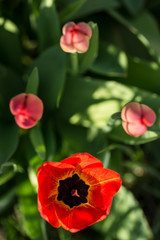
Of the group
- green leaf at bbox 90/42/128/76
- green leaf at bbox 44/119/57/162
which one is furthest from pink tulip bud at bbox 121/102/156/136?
green leaf at bbox 90/42/128/76

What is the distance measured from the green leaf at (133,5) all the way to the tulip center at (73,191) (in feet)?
2.61

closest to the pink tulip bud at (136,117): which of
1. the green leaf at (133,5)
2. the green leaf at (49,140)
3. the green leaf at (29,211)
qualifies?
the green leaf at (49,140)

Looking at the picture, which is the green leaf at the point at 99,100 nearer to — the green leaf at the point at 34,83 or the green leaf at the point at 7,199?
the green leaf at the point at 34,83

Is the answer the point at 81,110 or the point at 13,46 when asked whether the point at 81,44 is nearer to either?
the point at 81,110

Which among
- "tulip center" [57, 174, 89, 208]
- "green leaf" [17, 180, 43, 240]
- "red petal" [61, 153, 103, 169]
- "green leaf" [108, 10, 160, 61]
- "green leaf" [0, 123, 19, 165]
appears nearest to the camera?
"red petal" [61, 153, 103, 169]

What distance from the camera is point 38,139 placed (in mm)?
1117

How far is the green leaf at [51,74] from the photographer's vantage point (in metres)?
1.15

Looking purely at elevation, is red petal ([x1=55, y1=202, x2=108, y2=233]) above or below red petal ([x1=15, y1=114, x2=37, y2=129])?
below

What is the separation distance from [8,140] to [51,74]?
26 cm

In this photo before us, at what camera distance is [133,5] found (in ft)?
4.87

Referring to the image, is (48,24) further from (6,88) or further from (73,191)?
(73,191)

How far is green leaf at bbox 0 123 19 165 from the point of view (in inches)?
43.6

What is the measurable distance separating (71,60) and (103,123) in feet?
0.79

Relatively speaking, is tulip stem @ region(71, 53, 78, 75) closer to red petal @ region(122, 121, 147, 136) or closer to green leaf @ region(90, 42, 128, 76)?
green leaf @ region(90, 42, 128, 76)
